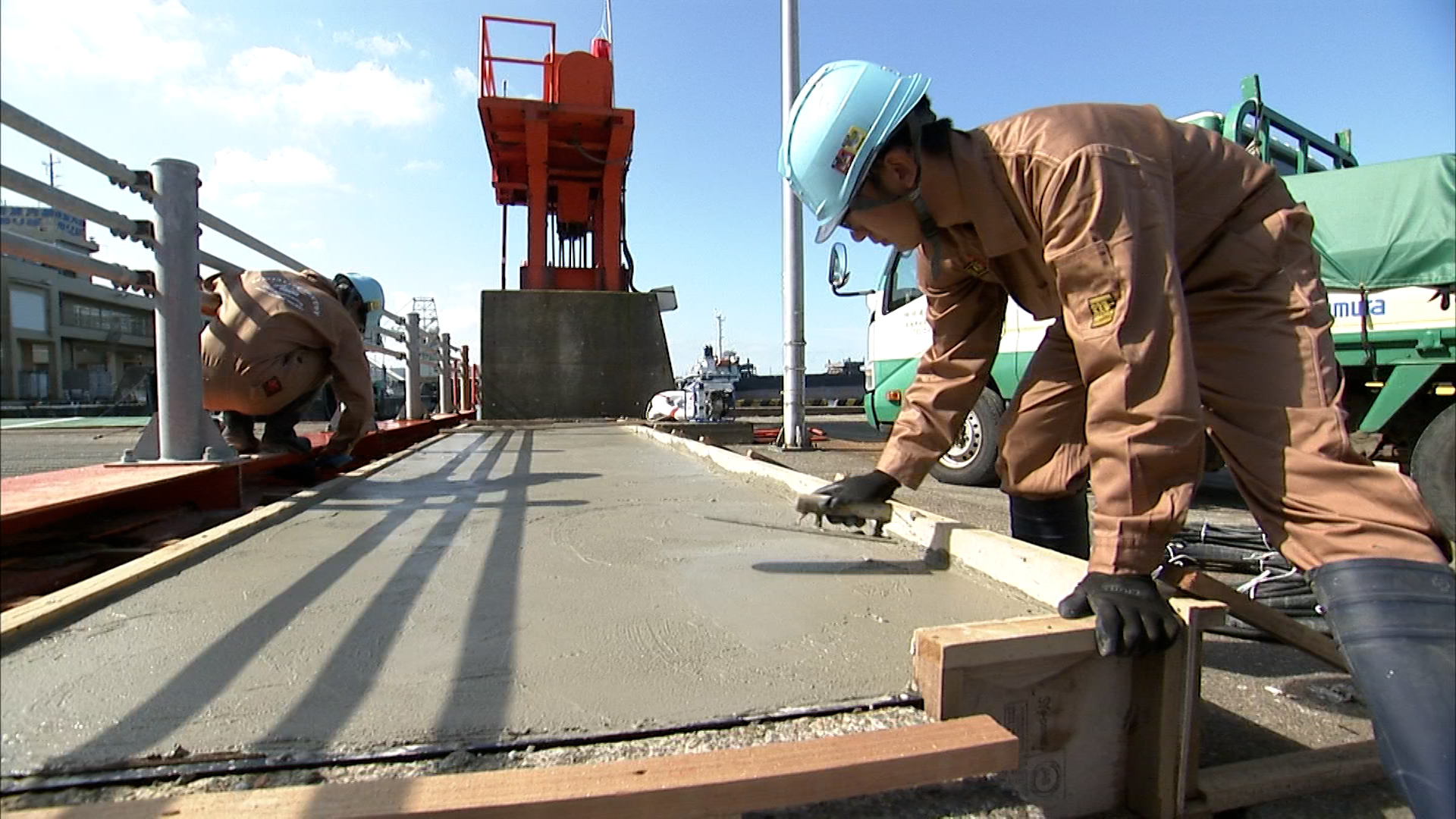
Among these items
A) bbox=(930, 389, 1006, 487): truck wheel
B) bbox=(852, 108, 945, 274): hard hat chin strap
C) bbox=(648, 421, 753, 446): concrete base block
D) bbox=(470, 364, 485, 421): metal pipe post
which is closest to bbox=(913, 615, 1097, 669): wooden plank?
bbox=(852, 108, 945, 274): hard hat chin strap

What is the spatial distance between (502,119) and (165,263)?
33.1ft

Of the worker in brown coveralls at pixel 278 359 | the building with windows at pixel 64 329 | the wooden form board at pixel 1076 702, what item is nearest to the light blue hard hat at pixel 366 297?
the worker in brown coveralls at pixel 278 359

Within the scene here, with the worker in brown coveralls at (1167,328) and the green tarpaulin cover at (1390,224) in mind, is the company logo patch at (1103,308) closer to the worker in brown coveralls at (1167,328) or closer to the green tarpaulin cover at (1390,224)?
the worker in brown coveralls at (1167,328)

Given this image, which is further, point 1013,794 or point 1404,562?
point 1404,562

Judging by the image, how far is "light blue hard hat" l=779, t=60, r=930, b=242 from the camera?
167cm

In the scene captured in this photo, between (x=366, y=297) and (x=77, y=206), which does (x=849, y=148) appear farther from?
(x=366, y=297)

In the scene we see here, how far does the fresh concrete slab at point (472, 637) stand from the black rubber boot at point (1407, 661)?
0.56m

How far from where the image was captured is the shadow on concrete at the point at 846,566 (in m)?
1.96

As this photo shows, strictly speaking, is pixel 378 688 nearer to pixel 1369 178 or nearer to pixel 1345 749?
pixel 1345 749

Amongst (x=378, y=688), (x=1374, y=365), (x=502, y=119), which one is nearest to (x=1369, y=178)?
(x=1374, y=365)

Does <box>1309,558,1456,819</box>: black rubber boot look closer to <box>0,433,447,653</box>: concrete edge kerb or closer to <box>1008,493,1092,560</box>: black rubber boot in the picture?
<box>1008,493,1092,560</box>: black rubber boot

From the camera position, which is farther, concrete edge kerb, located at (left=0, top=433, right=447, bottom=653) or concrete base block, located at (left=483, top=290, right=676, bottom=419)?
concrete base block, located at (left=483, top=290, right=676, bottom=419)

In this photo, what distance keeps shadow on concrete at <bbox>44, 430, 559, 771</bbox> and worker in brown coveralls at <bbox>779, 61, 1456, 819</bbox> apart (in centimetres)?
120

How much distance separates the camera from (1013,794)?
109 centimetres
